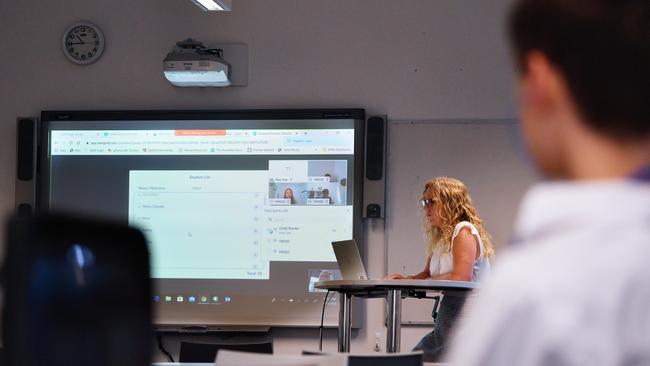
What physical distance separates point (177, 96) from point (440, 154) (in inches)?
75.4

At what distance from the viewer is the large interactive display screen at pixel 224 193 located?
6.32 m

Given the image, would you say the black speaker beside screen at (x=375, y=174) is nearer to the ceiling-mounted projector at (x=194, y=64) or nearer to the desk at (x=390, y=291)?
the ceiling-mounted projector at (x=194, y=64)

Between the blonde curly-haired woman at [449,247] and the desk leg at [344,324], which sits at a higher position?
the blonde curly-haired woman at [449,247]

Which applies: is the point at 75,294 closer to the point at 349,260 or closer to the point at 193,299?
the point at 349,260

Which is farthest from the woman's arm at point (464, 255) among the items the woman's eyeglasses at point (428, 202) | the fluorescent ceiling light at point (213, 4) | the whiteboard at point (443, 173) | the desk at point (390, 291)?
the fluorescent ceiling light at point (213, 4)

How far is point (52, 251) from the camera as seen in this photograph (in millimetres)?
924

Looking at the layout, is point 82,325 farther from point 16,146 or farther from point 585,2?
point 16,146

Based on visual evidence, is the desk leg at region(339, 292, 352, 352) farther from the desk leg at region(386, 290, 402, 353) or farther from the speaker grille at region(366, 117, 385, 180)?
the speaker grille at region(366, 117, 385, 180)

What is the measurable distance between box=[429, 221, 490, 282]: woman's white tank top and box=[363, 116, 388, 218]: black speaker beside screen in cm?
126

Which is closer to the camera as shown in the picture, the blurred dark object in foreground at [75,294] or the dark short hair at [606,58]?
the dark short hair at [606,58]

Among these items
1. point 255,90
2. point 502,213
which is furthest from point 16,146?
point 502,213

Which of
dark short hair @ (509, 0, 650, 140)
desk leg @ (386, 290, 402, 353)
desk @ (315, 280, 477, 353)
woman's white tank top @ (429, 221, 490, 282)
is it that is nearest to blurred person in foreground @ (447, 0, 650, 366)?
dark short hair @ (509, 0, 650, 140)

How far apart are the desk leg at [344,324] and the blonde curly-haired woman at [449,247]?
265 mm

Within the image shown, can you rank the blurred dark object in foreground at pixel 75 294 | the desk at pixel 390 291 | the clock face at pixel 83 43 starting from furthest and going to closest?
the clock face at pixel 83 43, the desk at pixel 390 291, the blurred dark object in foreground at pixel 75 294
